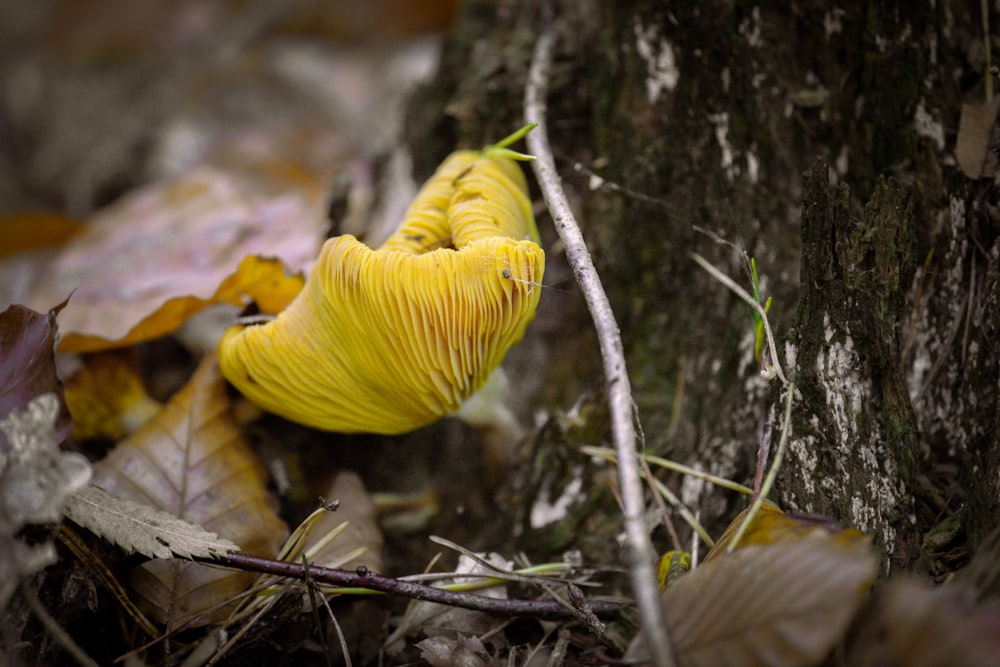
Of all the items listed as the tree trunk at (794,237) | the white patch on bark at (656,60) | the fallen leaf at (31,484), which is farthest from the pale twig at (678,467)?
the fallen leaf at (31,484)

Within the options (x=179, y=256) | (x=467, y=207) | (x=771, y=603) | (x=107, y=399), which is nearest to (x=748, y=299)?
(x=467, y=207)

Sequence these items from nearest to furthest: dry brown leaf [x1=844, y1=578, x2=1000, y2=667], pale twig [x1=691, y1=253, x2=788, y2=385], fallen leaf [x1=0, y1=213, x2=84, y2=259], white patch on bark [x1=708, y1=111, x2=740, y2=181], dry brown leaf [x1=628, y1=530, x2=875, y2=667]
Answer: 1. dry brown leaf [x1=844, y1=578, x2=1000, y2=667]
2. dry brown leaf [x1=628, y1=530, x2=875, y2=667]
3. pale twig [x1=691, y1=253, x2=788, y2=385]
4. white patch on bark [x1=708, y1=111, x2=740, y2=181]
5. fallen leaf [x1=0, y1=213, x2=84, y2=259]

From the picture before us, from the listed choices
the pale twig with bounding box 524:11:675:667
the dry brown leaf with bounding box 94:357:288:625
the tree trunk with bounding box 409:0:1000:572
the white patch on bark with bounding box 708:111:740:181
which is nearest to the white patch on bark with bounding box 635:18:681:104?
the tree trunk with bounding box 409:0:1000:572

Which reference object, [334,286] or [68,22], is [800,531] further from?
[68,22]

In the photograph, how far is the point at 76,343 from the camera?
234 centimetres

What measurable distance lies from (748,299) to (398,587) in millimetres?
1173

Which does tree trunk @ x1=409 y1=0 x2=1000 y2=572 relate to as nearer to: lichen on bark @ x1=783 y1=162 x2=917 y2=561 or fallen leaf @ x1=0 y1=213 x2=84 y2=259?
lichen on bark @ x1=783 y1=162 x2=917 y2=561

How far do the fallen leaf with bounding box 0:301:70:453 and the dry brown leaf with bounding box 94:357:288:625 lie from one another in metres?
0.32

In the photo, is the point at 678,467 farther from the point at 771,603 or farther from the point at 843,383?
the point at 771,603

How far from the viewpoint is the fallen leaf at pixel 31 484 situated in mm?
1277

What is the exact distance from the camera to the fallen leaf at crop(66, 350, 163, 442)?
233cm

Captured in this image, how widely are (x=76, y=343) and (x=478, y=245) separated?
1.53 meters

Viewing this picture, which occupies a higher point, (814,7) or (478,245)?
(814,7)

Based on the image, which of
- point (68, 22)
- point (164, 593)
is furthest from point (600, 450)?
point (68, 22)
